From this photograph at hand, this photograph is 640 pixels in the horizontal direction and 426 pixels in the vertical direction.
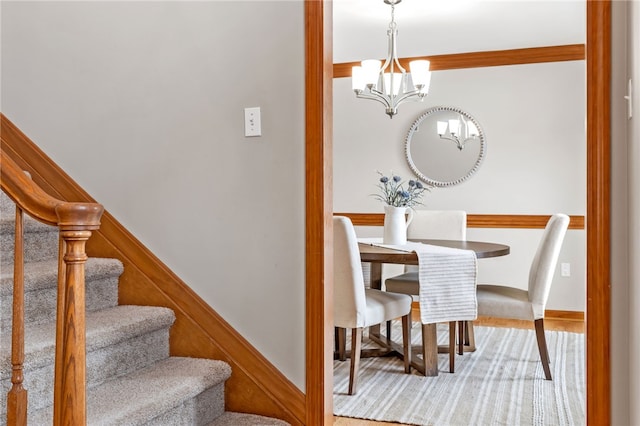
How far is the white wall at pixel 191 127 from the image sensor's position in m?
2.23

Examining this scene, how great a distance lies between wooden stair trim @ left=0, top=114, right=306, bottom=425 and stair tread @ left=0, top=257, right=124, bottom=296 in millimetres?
64

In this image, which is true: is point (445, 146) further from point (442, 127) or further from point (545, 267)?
point (545, 267)

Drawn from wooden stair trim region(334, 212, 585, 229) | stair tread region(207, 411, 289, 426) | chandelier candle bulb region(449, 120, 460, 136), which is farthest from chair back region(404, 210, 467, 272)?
stair tread region(207, 411, 289, 426)

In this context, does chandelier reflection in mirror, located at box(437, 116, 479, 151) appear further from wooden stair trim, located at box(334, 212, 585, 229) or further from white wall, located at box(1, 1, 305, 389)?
white wall, located at box(1, 1, 305, 389)

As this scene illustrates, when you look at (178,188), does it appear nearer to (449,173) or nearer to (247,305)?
(247,305)

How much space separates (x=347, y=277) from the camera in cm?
302

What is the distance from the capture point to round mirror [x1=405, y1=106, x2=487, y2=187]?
5156 millimetres

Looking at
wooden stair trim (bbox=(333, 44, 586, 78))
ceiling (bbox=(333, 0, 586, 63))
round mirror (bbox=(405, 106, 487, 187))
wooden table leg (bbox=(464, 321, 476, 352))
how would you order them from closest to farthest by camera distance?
wooden table leg (bbox=(464, 321, 476, 352)) < ceiling (bbox=(333, 0, 586, 63)) < wooden stair trim (bbox=(333, 44, 586, 78)) < round mirror (bbox=(405, 106, 487, 187))

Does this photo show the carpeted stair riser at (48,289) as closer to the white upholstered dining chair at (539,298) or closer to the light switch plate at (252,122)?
the light switch plate at (252,122)

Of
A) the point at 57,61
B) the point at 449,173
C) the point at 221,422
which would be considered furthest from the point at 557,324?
the point at 57,61

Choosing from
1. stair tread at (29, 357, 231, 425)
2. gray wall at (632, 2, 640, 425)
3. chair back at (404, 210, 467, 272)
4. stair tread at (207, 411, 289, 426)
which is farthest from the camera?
chair back at (404, 210, 467, 272)

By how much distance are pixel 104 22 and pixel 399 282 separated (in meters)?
2.41

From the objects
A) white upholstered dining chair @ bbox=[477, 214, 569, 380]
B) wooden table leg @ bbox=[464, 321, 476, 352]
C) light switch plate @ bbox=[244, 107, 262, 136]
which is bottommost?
wooden table leg @ bbox=[464, 321, 476, 352]

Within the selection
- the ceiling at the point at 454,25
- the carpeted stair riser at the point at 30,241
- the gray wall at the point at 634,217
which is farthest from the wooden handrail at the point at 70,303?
the ceiling at the point at 454,25
